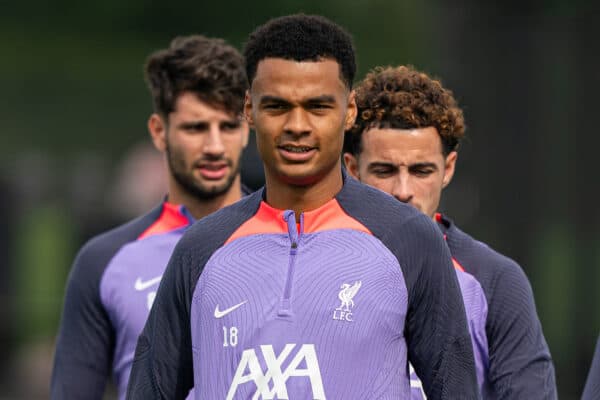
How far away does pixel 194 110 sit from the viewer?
605cm

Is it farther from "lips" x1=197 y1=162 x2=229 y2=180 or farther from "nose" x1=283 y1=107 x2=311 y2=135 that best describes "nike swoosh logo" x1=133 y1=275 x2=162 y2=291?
"nose" x1=283 y1=107 x2=311 y2=135

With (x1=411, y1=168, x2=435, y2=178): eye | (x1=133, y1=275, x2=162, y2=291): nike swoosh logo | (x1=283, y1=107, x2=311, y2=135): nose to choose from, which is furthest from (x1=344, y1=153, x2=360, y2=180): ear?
(x1=283, y1=107, x2=311, y2=135): nose

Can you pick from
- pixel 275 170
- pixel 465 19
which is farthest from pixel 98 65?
pixel 275 170

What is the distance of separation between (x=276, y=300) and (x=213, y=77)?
2223 millimetres

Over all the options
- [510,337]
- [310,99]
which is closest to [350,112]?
[310,99]

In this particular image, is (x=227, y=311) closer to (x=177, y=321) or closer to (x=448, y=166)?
(x=177, y=321)

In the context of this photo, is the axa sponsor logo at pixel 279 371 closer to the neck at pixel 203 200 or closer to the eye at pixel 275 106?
the eye at pixel 275 106

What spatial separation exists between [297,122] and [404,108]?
122 cm

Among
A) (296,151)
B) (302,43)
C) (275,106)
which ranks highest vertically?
(302,43)

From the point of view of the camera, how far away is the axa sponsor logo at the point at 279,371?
3873mm

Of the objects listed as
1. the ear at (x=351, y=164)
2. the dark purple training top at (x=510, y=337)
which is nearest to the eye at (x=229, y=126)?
the ear at (x=351, y=164)

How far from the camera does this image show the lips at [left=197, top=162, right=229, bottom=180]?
588 centimetres

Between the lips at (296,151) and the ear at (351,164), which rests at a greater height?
the lips at (296,151)

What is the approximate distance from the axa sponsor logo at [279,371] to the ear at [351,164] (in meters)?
1.41
